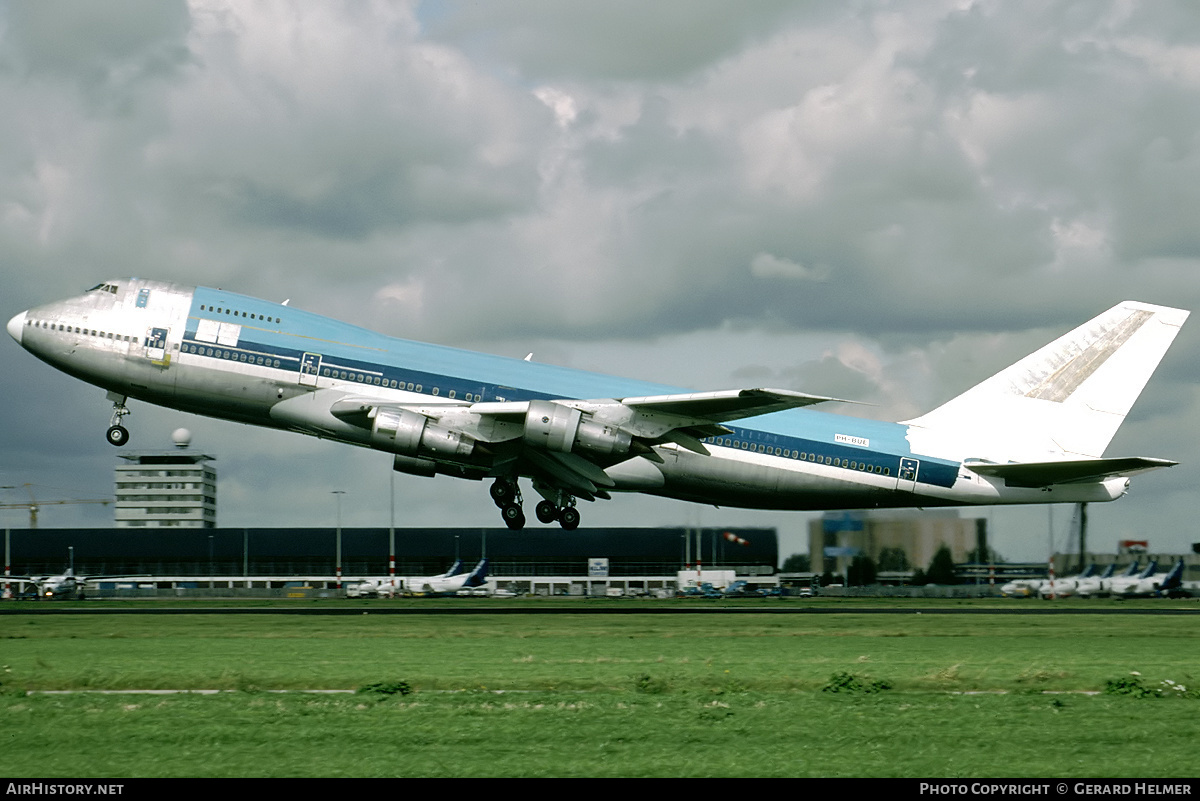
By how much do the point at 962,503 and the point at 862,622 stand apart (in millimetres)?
9506

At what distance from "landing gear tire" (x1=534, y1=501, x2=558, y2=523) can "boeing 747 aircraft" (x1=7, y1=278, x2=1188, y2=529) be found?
0.08m

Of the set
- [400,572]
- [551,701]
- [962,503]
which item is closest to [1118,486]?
[962,503]

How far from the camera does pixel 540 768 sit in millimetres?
12977

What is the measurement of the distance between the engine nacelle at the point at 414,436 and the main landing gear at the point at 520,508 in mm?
4846

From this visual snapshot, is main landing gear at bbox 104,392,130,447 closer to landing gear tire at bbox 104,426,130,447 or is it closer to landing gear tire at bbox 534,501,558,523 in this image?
landing gear tire at bbox 104,426,130,447

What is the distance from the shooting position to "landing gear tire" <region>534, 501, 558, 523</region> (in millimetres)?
45594

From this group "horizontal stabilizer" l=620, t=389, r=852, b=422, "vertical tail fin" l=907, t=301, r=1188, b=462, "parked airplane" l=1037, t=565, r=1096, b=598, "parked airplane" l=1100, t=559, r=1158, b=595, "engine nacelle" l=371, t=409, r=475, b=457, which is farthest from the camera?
"parked airplane" l=1100, t=559, r=1158, b=595

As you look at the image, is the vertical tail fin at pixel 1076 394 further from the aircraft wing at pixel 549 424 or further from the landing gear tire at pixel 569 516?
the landing gear tire at pixel 569 516

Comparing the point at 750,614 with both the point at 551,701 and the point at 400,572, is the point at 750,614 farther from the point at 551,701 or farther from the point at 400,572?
the point at 400,572

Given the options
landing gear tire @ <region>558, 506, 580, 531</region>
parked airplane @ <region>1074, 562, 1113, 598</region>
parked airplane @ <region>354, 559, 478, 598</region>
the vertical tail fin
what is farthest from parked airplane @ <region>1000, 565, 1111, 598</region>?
landing gear tire @ <region>558, 506, 580, 531</region>

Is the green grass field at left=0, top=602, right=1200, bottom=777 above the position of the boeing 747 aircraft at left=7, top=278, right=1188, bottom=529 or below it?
below

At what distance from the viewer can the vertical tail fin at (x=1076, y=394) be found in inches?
1885

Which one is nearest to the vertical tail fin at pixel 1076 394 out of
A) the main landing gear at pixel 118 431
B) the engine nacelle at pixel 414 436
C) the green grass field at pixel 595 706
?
the green grass field at pixel 595 706

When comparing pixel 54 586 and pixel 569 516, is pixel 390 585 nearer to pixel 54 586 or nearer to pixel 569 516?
pixel 54 586
